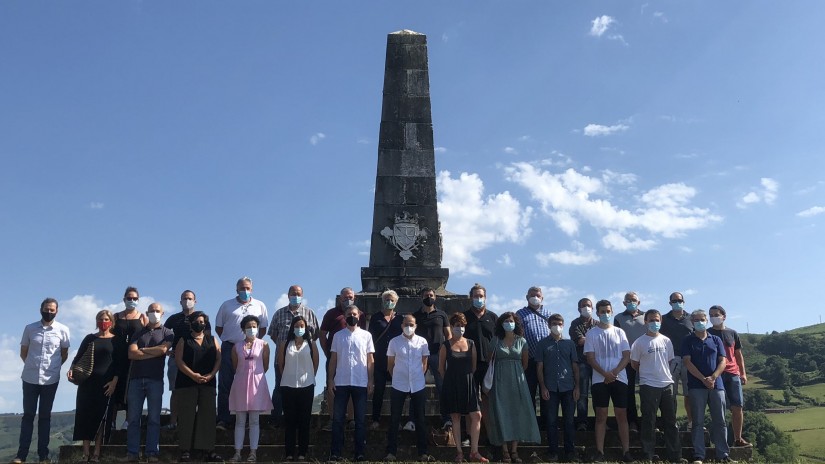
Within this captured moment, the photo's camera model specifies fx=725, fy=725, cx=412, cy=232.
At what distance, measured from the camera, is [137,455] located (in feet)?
26.6

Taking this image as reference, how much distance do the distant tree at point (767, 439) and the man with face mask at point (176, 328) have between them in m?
46.1

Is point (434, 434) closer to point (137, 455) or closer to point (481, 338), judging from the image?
point (481, 338)

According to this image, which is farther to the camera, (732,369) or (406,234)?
(406,234)

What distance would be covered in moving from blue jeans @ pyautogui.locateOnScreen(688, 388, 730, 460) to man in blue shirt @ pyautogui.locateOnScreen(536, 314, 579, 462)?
1425 millimetres

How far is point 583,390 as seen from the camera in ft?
31.4

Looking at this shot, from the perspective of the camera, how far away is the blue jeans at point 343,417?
26.8 feet

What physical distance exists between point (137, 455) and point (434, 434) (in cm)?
350

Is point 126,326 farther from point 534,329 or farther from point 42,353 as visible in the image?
point 534,329

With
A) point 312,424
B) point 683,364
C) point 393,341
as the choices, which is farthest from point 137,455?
point 683,364

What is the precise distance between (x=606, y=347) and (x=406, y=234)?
17.3 feet

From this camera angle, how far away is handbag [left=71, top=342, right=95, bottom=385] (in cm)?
834

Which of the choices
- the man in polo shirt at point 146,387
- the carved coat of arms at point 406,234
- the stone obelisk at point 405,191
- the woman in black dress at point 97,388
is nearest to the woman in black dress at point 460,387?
the man in polo shirt at point 146,387

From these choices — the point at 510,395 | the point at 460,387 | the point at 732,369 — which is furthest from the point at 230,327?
the point at 732,369

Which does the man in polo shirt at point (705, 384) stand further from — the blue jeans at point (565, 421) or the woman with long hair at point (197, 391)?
the woman with long hair at point (197, 391)
